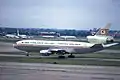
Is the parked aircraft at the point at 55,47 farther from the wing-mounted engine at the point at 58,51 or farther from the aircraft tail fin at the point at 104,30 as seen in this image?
the aircraft tail fin at the point at 104,30

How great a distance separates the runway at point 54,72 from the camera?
6.52m

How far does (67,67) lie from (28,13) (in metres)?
1.43

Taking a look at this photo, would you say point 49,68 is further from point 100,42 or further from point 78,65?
point 100,42

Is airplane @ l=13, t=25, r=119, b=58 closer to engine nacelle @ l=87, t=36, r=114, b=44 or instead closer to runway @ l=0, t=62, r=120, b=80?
engine nacelle @ l=87, t=36, r=114, b=44

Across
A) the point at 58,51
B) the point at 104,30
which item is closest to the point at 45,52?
the point at 58,51

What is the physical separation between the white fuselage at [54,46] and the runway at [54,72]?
0.54 m

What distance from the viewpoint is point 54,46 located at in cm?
794

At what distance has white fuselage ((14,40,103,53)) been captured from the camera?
7762 millimetres

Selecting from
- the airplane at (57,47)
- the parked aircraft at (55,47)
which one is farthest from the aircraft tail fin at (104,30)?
the parked aircraft at (55,47)

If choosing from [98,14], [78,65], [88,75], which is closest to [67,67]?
[78,65]

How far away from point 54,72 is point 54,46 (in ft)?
3.92

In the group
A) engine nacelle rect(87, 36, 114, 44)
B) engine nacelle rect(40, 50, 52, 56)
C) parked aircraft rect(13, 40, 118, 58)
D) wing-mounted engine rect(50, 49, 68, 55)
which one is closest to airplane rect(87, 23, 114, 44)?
engine nacelle rect(87, 36, 114, 44)

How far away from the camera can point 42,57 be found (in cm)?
776

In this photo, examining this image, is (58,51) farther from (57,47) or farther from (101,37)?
(101,37)
